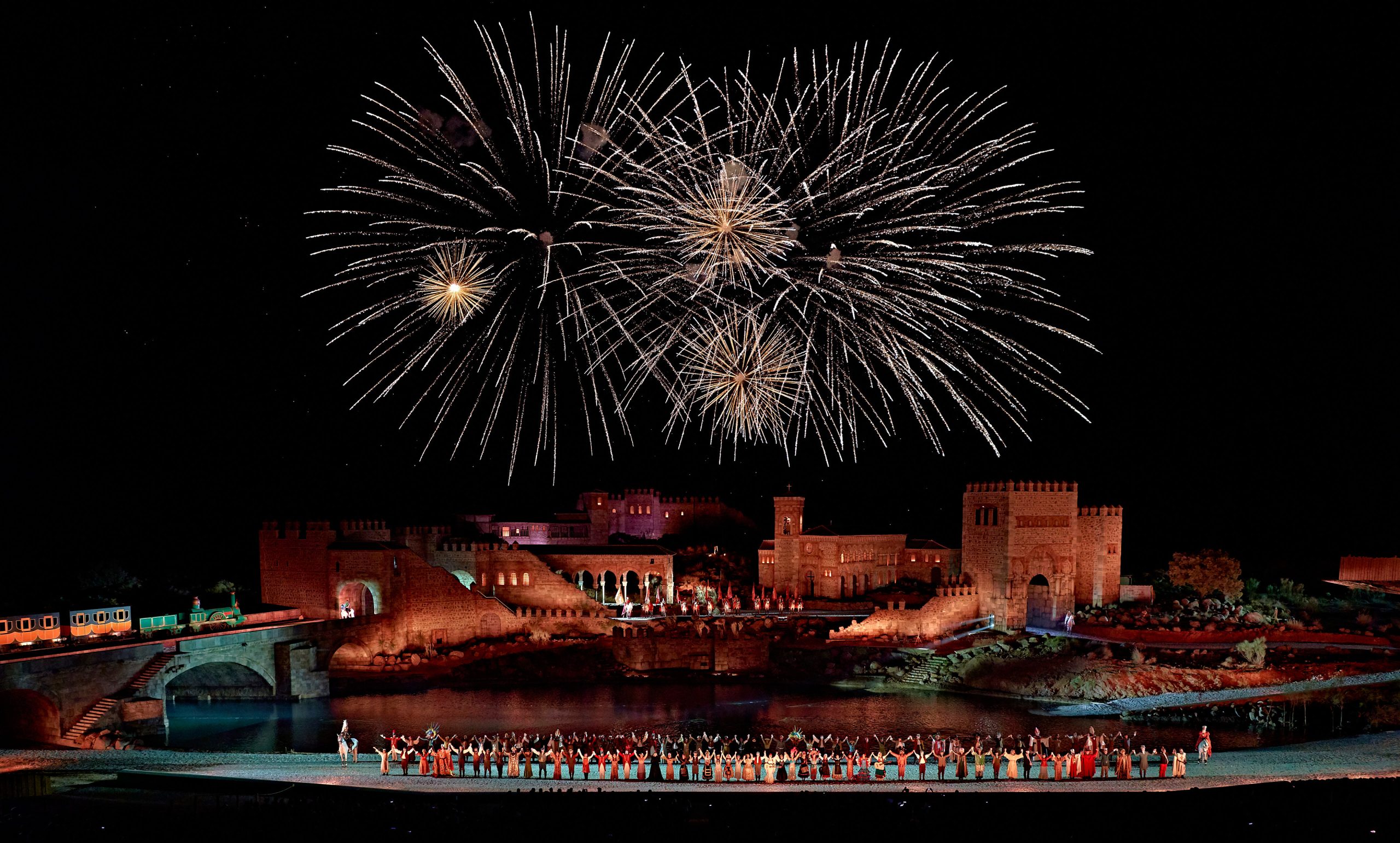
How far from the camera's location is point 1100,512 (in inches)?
1813

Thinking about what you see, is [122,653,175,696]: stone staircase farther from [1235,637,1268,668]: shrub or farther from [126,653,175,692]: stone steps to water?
[1235,637,1268,668]: shrub

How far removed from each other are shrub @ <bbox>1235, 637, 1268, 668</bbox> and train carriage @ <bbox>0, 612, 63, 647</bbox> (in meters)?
33.0

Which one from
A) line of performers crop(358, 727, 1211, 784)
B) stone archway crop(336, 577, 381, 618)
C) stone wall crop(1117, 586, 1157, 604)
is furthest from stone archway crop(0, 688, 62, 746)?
stone wall crop(1117, 586, 1157, 604)

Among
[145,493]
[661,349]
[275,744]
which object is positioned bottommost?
[275,744]

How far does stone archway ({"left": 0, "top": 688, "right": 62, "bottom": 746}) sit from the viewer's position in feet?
98.5

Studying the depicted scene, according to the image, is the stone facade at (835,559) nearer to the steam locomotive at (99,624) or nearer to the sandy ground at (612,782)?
the steam locomotive at (99,624)

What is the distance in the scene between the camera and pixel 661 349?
30.2 meters

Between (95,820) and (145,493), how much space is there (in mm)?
41643

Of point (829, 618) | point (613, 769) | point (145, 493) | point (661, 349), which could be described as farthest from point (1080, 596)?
point (145, 493)

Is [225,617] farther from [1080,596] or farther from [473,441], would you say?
[473,441]

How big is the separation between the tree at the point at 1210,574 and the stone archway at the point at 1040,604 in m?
5.69

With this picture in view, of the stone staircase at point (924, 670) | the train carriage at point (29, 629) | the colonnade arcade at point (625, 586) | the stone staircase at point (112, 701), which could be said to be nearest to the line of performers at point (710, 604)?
the colonnade arcade at point (625, 586)

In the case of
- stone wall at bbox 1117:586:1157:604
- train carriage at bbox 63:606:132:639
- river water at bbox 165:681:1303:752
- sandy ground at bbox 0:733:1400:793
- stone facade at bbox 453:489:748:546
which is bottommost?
river water at bbox 165:681:1303:752

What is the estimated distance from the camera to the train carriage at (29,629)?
32.3 meters
